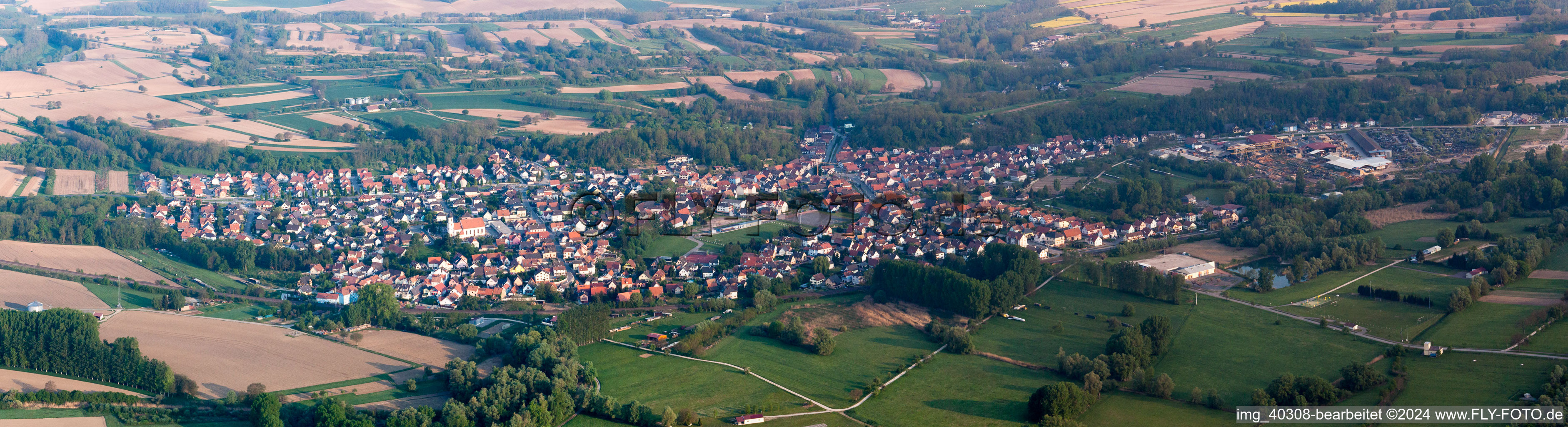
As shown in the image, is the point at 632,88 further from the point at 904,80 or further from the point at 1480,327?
the point at 1480,327

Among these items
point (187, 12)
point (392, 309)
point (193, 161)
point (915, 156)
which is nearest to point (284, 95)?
point (193, 161)

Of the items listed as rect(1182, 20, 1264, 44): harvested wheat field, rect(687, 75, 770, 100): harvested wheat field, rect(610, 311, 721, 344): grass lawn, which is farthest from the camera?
rect(1182, 20, 1264, 44): harvested wheat field

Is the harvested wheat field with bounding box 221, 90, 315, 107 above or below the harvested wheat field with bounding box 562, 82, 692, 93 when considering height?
below

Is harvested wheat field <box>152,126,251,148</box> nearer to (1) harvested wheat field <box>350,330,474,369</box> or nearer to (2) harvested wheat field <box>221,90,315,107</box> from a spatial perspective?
(2) harvested wheat field <box>221,90,315,107</box>

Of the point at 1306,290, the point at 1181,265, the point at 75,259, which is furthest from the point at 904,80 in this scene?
the point at 75,259

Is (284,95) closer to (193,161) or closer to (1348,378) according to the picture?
(193,161)

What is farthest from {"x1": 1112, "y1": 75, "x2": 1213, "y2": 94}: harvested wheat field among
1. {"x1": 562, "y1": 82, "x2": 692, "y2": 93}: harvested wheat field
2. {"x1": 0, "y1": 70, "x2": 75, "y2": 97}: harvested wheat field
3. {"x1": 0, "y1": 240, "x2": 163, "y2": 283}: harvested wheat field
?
{"x1": 0, "y1": 70, "x2": 75, "y2": 97}: harvested wheat field
